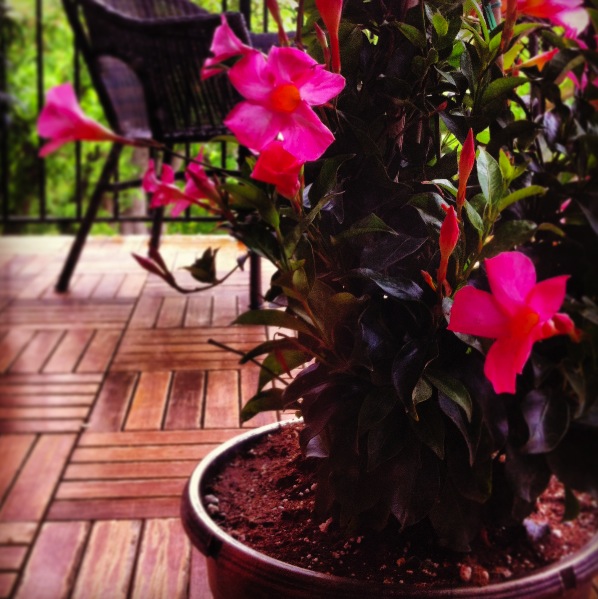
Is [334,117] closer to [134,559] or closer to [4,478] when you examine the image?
[134,559]

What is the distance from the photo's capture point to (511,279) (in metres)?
0.48

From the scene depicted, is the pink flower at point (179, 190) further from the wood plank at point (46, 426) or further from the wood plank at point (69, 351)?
the wood plank at point (69, 351)

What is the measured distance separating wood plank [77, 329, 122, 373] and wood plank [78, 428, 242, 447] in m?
0.21

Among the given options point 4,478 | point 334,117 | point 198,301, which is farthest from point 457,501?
point 4,478

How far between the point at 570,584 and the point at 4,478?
35.1 inches

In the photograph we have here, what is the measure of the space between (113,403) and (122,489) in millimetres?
214

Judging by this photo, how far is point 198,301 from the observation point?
1.18m

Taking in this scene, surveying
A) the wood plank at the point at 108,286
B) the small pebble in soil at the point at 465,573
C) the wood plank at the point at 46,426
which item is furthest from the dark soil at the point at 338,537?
the wood plank at the point at 108,286

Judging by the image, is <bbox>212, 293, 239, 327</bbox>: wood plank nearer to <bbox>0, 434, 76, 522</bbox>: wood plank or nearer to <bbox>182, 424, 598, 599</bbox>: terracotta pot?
<bbox>182, 424, 598, 599</bbox>: terracotta pot

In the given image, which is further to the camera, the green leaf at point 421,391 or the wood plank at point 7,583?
the wood plank at point 7,583

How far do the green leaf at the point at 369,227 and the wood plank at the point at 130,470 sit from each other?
0.70 metres

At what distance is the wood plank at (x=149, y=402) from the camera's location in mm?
1217

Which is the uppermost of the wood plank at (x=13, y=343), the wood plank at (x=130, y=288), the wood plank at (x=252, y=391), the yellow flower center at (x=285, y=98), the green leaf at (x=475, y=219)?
the yellow flower center at (x=285, y=98)

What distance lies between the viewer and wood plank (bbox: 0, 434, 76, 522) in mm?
1116
